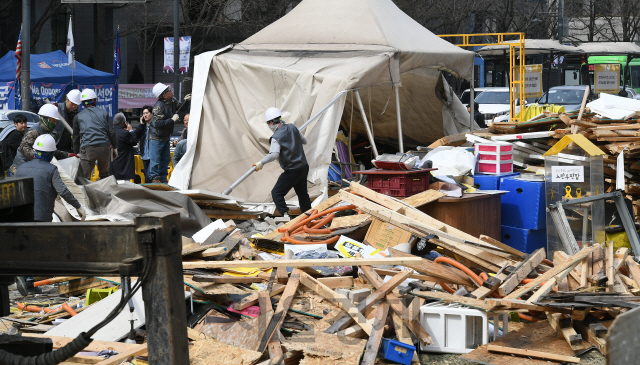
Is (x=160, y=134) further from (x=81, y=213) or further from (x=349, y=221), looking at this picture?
(x=349, y=221)

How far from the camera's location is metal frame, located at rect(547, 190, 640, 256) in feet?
26.3

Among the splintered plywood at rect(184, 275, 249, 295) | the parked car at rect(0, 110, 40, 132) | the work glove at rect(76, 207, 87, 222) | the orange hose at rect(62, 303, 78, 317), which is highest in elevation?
the parked car at rect(0, 110, 40, 132)

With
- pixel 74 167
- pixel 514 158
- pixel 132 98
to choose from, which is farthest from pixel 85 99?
pixel 132 98

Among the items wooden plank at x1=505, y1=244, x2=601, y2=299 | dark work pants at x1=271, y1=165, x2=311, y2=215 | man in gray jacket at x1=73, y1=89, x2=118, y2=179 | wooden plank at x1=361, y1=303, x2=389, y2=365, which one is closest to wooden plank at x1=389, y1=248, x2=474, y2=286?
wooden plank at x1=505, y1=244, x2=601, y2=299

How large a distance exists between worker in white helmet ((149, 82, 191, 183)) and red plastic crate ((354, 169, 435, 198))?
4.91 m

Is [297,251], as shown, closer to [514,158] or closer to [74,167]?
[74,167]

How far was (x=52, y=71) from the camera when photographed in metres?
20.7

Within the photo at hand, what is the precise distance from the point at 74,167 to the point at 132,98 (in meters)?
17.8

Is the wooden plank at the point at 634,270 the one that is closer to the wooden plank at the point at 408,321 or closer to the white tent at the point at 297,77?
the wooden plank at the point at 408,321

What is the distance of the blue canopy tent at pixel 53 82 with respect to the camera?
1870 cm

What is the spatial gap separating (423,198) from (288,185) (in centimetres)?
227

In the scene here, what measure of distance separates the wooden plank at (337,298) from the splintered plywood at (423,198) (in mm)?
2642

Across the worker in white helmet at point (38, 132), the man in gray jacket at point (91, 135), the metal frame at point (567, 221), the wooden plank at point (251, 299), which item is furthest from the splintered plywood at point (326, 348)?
the man in gray jacket at point (91, 135)

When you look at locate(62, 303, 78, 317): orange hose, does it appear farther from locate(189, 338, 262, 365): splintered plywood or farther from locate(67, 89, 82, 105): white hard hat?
locate(67, 89, 82, 105): white hard hat
